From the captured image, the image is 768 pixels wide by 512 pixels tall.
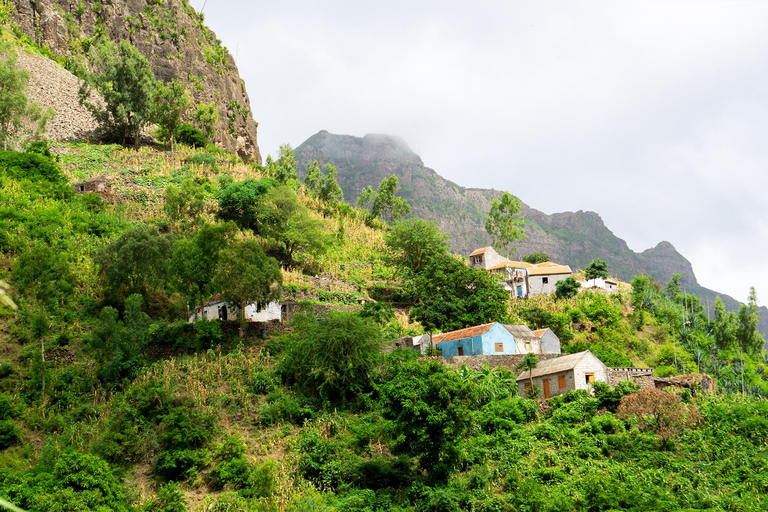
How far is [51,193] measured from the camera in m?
34.6

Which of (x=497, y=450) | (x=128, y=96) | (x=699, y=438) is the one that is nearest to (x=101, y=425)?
(x=497, y=450)

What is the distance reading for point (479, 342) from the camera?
29.1m

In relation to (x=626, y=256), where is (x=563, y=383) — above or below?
below

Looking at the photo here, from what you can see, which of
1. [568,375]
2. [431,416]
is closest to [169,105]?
[568,375]

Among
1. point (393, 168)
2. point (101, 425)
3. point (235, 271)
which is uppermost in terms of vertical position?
point (393, 168)

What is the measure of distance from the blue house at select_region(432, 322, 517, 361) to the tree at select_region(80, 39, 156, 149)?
3430 centimetres

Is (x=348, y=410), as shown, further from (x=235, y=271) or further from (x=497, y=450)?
(x=235, y=271)

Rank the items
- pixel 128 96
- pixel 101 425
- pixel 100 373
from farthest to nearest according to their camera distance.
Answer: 1. pixel 128 96
2. pixel 100 373
3. pixel 101 425

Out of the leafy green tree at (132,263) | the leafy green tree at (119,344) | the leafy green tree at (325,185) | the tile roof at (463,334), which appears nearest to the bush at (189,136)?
the leafy green tree at (325,185)

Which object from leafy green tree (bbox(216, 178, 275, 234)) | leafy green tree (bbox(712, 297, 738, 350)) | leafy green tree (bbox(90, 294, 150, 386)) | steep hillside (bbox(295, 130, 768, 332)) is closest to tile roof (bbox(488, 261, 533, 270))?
leafy green tree (bbox(712, 297, 738, 350))

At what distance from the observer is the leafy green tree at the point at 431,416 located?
1803 centimetres

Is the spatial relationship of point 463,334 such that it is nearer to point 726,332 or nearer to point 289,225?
point 289,225

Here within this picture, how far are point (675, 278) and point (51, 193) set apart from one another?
58455 mm

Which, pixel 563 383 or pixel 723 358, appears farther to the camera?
pixel 723 358
